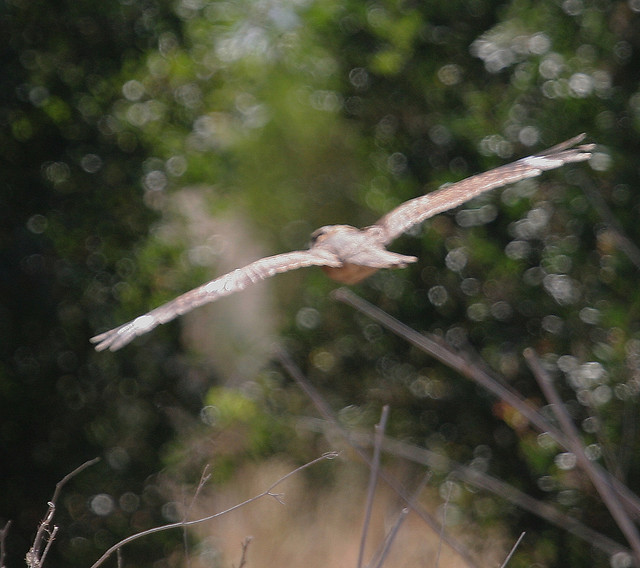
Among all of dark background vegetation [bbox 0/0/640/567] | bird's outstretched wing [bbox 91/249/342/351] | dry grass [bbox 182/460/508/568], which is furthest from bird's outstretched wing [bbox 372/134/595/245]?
dry grass [bbox 182/460/508/568]

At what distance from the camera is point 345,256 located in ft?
4.37

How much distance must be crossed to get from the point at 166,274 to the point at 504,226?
39.1 inches

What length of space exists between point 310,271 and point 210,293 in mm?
1919

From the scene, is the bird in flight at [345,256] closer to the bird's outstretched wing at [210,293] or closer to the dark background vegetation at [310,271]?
the bird's outstretched wing at [210,293]

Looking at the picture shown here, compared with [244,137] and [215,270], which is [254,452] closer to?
[215,270]

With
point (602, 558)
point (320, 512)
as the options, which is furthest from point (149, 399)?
point (602, 558)

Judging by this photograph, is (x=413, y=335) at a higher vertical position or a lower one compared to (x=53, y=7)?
higher

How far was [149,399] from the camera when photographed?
293 cm

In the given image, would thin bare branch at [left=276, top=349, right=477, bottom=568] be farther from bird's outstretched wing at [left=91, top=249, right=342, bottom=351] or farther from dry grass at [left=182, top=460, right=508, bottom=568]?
dry grass at [left=182, top=460, right=508, bottom=568]

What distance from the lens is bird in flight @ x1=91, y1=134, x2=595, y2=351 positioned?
45.8 inches

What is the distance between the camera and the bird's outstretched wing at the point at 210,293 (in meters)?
1.13

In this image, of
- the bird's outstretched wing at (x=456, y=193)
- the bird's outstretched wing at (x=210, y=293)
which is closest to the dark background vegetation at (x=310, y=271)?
the bird's outstretched wing at (x=456, y=193)

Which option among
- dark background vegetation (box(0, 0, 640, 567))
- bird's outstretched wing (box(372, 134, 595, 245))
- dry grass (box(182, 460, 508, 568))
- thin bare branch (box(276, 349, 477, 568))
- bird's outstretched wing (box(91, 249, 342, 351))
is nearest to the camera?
thin bare branch (box(276, 349, 477, 568))

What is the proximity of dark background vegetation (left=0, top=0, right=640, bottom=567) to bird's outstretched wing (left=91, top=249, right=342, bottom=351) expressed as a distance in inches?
56.3
